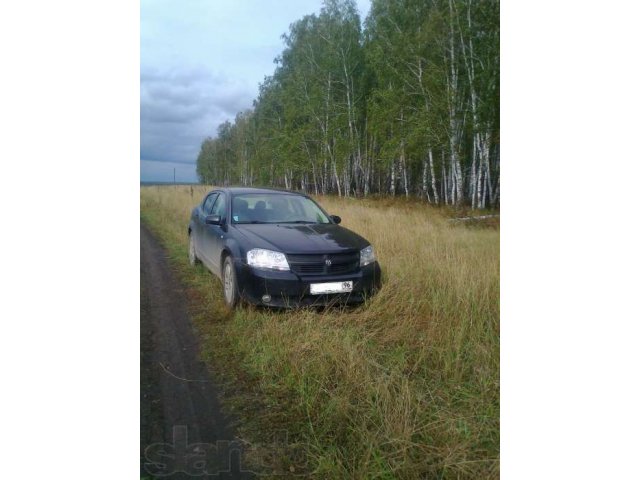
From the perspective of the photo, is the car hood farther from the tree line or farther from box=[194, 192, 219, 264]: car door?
box=[194, 192, 219, 264]: car door

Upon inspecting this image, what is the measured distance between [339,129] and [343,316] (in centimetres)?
193

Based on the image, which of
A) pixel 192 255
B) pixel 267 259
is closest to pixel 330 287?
pixel 267 259

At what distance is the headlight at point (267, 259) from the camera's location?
3104mm

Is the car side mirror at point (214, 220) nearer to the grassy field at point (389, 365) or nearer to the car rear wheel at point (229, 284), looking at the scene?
the car rear wheel at point (229, 284)

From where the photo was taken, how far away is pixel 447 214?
238 centimetres

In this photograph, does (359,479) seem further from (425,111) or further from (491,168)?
(425,111)

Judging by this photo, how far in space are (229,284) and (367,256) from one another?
4.18 feet

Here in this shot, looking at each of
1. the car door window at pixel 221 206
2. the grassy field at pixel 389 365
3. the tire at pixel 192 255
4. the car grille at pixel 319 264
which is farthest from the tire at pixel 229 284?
the tire at pixel 192 255

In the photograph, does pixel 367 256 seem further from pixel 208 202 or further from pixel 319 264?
pixel 208 202

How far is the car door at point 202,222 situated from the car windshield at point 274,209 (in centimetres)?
71

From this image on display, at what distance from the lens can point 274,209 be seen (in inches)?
153

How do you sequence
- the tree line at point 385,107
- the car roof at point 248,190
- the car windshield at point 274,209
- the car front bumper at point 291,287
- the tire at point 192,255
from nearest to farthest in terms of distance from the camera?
the tree line at point 385,107, the car front bumper at point 291,287, the car windshield at point 274,209, the car roof at point 248,190, the tire at point 192,255

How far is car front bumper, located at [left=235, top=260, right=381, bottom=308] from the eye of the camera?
3.04 meters
